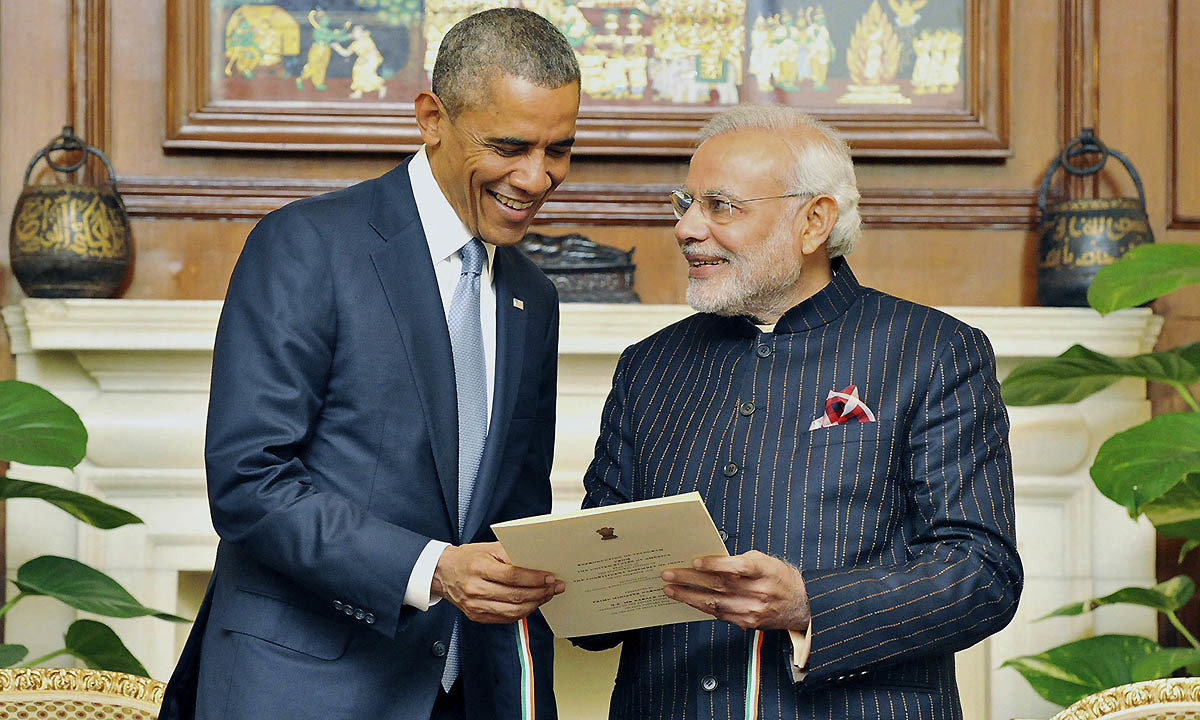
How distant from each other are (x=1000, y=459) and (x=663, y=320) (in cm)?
150

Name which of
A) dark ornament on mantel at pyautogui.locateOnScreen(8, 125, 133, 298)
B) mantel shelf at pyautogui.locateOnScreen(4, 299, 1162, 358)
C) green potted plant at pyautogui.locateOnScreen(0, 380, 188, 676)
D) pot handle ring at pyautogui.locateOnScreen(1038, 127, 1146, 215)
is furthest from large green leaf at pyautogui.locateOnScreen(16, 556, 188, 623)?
pot handle ring at pyautogui.locateOnScreen(1038, 127, 1146, 215)

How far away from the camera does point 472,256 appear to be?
2033mm

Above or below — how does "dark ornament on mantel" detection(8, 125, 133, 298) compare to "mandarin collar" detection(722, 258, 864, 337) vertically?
above

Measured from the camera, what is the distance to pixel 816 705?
1944 mm

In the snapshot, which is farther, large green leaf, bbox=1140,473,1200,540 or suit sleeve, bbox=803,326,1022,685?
large green leaf, bbox=1140,473,1200,540

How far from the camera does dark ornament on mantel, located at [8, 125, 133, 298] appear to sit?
3.38 m

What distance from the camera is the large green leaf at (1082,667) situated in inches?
120

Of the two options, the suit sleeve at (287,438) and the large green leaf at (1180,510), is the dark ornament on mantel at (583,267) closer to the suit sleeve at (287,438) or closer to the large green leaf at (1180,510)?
the large green leaf at (1180,510)

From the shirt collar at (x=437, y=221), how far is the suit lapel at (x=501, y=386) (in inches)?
3.8

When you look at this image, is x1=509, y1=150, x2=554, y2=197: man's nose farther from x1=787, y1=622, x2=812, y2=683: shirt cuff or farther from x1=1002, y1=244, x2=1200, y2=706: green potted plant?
x1=1002, y1=244, x2=1200, y2=706: green potted plant

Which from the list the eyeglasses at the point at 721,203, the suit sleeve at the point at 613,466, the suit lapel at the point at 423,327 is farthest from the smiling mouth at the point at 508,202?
the suit sleeve at the point at 613,466

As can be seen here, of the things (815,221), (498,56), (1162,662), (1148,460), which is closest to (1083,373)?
(1148,460)

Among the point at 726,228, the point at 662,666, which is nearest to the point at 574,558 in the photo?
the point at 662,666

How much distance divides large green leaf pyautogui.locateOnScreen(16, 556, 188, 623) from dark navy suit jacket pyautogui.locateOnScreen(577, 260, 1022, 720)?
1.26 meters
